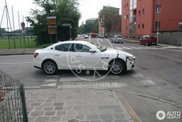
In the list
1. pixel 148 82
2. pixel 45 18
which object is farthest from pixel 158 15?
pixel 148 82

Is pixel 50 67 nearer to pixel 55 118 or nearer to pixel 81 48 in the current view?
pixel 81 48

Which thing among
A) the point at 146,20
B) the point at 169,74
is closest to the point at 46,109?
the point at 169,74

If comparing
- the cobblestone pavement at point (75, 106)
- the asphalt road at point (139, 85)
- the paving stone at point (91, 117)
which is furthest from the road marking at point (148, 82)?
the paving stone at point (91, 117)

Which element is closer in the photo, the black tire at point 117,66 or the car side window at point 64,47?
the black tire at point 117,66

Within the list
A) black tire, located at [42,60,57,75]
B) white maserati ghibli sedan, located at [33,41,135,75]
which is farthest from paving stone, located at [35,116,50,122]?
black tire, located at [42,60,57,75]

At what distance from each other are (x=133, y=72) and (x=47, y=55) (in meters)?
4.01

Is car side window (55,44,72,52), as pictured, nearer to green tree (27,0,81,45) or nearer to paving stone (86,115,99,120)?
paving stone (86,115,99,120)

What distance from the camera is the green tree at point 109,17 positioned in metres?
70.5

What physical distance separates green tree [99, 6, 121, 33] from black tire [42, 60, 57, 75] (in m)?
64.7

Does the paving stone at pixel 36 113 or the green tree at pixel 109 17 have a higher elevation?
the green tree at pixel 109 17

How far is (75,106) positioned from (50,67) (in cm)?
424

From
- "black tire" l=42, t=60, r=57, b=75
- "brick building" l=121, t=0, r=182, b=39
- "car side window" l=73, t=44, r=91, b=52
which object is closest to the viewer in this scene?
"car side window" l=73, t=44, r=91, b=52

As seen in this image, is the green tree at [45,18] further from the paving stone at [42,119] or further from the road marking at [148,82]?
the paving stone at [42,119]

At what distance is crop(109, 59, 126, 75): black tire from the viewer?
816 cm
